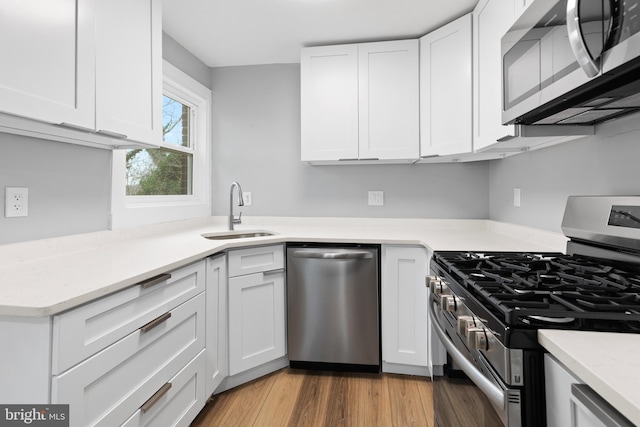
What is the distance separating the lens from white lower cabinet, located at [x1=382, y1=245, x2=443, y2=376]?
77.9 inches

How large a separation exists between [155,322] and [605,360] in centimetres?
129

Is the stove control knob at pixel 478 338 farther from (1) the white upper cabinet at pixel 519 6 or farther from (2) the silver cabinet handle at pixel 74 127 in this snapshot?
(2) the silver cabinet handle at pixel 74 127

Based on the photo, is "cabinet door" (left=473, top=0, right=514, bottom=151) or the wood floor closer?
"cabinet door" (left=473, top=0, right=514, bottom=151)

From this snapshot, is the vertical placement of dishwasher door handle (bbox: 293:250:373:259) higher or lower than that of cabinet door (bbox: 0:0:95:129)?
lower

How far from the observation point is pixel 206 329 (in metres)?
1.66

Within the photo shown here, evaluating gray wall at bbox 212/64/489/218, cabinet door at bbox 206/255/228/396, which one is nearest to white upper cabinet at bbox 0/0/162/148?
cabinet door at bbox 206/255/228/396

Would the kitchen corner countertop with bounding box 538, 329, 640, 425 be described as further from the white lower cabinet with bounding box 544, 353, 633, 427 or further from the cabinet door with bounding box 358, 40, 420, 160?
the cabinet door with bounding box 358, 40, 420, 160

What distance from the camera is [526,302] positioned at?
0.75 metres

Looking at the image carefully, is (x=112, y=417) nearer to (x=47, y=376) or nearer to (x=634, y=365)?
(x=47, y=376)

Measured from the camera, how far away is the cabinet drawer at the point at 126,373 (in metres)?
0.90

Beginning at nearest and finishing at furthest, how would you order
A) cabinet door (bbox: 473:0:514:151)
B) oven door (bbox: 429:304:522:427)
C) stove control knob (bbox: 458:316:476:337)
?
oven door (bbox: 429:304:522:427), stove control knob (bbox: 458:316:476:337), cabinet door (bbox: 473:0:514:151)

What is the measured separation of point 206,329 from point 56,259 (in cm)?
72

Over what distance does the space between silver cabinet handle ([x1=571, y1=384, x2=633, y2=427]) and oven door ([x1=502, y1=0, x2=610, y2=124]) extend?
2.30 feet

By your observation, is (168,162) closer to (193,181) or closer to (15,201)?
(193,181)
